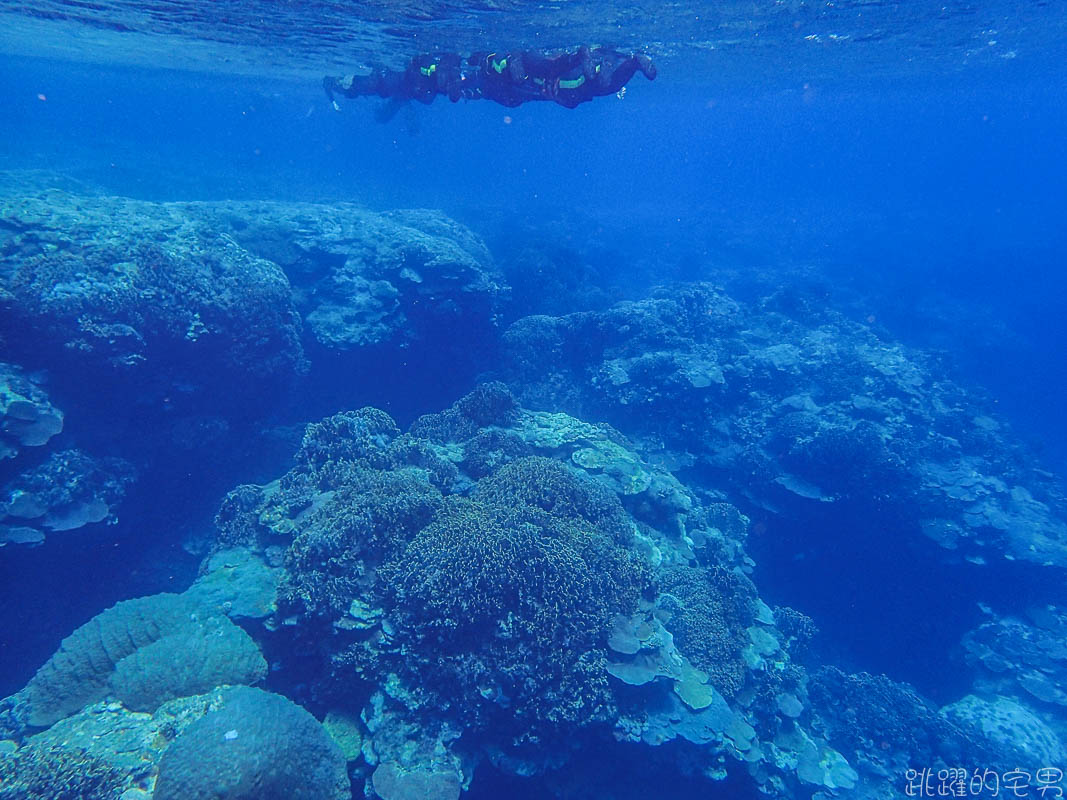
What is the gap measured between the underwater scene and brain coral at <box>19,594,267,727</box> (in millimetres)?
33

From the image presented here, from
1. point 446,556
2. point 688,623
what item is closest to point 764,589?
point 688,623

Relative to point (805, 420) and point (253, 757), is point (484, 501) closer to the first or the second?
point (253, 757)

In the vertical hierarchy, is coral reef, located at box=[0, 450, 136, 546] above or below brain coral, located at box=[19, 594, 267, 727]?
below

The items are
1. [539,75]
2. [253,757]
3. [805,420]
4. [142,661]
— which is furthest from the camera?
[805,420]

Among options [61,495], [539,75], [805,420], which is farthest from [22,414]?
[805,420]

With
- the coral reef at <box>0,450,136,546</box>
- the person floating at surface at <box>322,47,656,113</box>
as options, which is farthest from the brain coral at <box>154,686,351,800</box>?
the person floating at surface at <box>322,47,656,113</box>

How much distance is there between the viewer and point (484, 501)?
694 centimetres

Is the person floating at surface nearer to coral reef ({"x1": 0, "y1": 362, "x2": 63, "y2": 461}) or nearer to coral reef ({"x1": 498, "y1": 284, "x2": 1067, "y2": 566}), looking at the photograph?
coral reef ({"x1": 498, "y1": 284, "x2": 1067, "y2": 566})

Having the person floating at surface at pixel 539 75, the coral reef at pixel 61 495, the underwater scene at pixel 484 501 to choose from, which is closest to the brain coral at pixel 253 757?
the underwater scene at pixel 484 501

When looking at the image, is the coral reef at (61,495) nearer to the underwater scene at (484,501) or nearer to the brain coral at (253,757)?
the underwater scene at (484,501)

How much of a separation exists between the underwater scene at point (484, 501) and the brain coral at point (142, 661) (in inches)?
1.3

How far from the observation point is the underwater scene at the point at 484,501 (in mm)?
5160

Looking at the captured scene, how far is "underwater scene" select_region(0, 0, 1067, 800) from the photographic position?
5.16 m

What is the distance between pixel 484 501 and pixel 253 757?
12.5 feet
